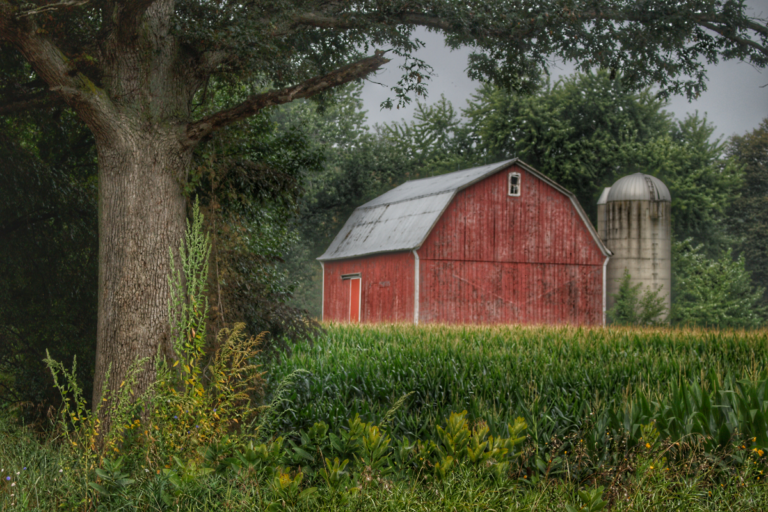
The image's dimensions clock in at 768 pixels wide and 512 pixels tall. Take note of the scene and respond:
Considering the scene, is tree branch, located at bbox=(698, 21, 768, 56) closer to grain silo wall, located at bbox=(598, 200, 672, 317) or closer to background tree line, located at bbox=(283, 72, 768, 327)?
grain silo wall, located at bbox=(598, 200, 672, 317)

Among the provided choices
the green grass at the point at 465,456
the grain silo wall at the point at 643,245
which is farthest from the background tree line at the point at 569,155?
the green grass at the point at 465,456

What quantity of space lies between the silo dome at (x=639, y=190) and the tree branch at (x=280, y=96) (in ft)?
65.2

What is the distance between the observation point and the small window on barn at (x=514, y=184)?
73.1 feet

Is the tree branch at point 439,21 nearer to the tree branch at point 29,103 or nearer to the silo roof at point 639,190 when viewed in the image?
the tree branch at point 29,103

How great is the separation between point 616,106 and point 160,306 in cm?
3077

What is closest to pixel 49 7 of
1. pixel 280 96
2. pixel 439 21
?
pixel 280 96

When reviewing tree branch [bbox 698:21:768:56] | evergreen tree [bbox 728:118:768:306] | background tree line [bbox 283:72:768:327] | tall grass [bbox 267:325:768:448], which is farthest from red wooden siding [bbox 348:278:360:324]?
evergreen tree [bbox 728:118:768:306]

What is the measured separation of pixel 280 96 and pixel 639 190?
67.7 feet

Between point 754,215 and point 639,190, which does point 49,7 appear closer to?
point 639,190

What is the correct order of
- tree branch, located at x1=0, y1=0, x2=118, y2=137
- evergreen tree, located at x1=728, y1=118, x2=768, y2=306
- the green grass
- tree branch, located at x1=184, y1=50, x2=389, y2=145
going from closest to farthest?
the green grass < tree branch, located at x1=0, y1=0, x2=118, y2=137 < tree branch, located at x1=184, y1=50, x2=389, y2=145 < evergreen tree, located at x1=728, y1=118, x2=768, y2=306

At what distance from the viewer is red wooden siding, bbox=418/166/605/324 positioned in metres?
21.2

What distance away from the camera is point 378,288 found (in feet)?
74.7

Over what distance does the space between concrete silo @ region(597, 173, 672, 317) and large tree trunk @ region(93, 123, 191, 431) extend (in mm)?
20687

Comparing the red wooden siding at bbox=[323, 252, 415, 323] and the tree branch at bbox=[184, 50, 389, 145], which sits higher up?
the tree branch at bbox=[184, 50, 389, 145]
